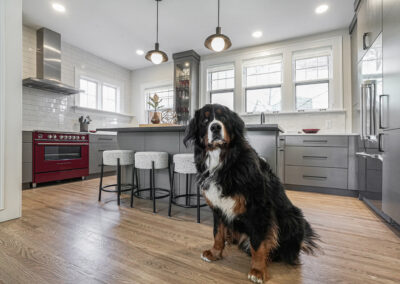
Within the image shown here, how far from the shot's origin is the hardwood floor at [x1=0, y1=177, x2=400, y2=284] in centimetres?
108

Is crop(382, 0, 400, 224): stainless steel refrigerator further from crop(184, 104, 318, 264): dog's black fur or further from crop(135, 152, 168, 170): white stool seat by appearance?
crop(135, 152, 168, 170): white stool seat

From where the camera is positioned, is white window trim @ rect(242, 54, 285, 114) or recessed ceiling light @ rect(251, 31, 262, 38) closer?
recessed ceiling light @ rect(251, 31, 262, 38)

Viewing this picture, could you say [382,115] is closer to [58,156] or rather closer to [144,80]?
[58,156]

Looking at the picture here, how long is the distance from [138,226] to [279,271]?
1202 millimetres

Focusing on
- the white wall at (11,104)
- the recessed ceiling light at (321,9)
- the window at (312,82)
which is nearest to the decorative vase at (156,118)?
the white wall at (11,104)

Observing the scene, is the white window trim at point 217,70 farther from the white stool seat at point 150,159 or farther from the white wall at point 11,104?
the white wall at point 11,104

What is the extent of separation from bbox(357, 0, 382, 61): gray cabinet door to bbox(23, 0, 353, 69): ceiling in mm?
669

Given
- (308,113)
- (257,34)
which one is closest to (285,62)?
(257,34)

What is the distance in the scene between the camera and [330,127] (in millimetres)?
3576

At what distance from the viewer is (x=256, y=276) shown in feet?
3.36

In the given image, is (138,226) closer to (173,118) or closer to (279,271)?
(279,271)

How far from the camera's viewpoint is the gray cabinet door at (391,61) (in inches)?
62.0

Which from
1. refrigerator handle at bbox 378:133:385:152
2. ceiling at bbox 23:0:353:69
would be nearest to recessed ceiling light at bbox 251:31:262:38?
ceiling at bbox 23:0:353:69

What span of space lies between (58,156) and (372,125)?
15.3ft
